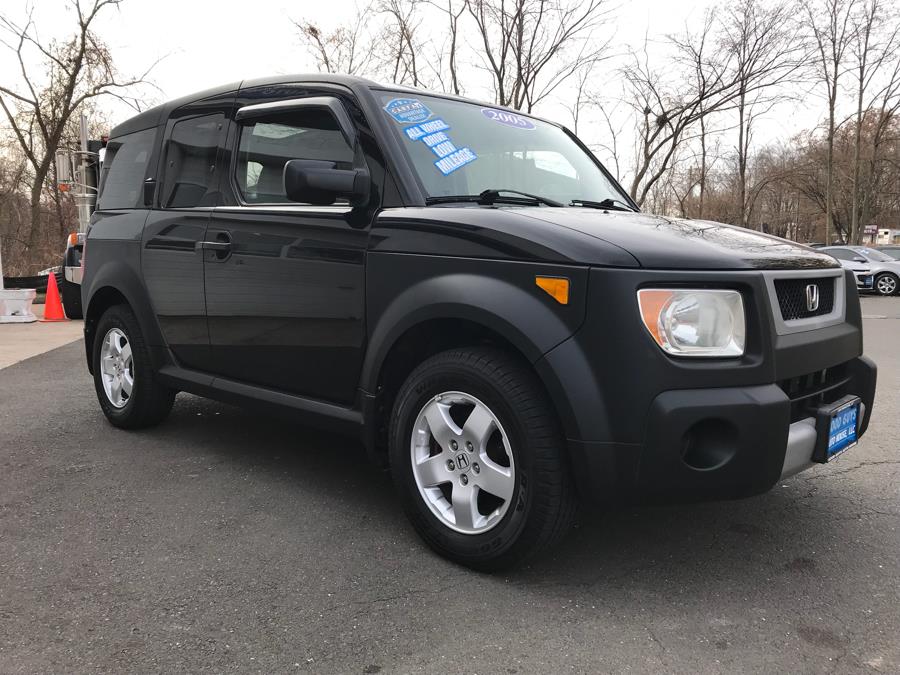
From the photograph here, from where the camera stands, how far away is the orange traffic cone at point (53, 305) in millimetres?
12828

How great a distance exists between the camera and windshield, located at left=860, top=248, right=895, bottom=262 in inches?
794

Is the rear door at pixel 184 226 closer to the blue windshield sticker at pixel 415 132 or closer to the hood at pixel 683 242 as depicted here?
the blue windshield sticker at pixel 415 132

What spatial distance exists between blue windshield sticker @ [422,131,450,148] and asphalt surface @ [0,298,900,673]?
1.64 m

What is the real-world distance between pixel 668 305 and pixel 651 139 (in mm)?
18852

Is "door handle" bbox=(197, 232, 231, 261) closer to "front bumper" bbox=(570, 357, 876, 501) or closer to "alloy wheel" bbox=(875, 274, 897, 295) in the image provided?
"front bumper" bbox=(570, 357, 876, 501)

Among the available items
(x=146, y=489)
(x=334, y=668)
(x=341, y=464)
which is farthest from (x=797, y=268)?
(x=146, y=489)

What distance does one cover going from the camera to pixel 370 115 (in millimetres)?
3135

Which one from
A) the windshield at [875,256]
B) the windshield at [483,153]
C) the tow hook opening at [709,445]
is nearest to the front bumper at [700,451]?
the tow hook opening at [709,445]

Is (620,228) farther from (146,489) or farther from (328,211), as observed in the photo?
(146,489)

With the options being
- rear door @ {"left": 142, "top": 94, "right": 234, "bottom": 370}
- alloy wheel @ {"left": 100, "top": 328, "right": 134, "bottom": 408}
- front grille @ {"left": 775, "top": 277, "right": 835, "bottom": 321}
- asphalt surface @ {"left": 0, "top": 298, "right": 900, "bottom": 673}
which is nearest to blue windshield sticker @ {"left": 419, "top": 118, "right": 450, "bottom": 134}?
rear door @ {"left": 142, "top": 94, "right": 234, "bottom": 370}

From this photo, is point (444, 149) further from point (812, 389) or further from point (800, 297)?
point (812, 389)

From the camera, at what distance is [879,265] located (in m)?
20.1

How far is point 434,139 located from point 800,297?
5.27 ft

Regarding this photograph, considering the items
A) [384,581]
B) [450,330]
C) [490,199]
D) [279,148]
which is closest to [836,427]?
[450,330]
